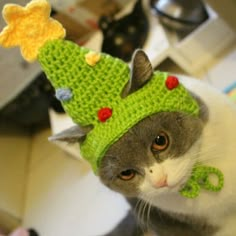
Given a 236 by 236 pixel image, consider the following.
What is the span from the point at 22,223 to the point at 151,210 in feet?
1.51

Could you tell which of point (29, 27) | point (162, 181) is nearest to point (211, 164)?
point (162, 181)

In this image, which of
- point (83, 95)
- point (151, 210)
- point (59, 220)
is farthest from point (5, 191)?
point (83, 95)

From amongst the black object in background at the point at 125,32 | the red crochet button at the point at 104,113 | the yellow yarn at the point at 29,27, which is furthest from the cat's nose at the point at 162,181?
the black object in background at the point at 125,32

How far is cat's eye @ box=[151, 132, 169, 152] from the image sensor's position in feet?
2.25

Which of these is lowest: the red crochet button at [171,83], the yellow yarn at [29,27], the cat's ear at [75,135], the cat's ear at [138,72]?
the cat's ear at [75,135]

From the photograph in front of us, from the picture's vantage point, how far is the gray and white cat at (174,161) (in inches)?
26.7

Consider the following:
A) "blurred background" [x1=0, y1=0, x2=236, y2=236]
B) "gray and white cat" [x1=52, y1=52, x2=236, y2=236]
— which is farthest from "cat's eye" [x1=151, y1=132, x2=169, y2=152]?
"blurred background" [x1=0, y1=0, x2=236, y2=236]

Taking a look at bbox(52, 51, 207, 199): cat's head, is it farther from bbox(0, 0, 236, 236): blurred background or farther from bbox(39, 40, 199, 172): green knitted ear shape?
bbox(0, 0, 236, 236): blurred background

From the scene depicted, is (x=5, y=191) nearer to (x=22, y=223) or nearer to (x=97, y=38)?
(x=22, y=223)

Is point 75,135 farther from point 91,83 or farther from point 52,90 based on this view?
point 52,90

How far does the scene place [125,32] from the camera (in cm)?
135

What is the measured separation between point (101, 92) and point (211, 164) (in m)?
0.26

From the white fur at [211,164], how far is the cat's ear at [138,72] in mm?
136

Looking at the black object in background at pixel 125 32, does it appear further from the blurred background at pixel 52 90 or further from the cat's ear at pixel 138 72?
the cat's ear at pixel 138 72
